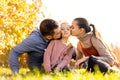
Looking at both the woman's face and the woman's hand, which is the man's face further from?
the woman's hand

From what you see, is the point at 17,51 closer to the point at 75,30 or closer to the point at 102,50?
the point at 75,30

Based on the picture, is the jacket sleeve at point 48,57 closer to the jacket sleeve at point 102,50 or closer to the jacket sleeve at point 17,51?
the jacket sleeve at point 17,51

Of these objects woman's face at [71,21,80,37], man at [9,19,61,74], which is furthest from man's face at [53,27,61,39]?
woman's face at [71,21,80,37]

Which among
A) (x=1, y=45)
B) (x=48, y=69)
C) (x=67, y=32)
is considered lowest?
(x=1, y=45)

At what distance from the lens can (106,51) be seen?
6.71 m

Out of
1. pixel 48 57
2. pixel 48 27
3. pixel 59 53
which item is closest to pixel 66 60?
pixel 59 53

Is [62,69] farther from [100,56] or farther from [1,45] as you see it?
[1,45]

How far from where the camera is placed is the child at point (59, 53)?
6.54 metres

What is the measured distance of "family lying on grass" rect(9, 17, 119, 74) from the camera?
6531 millimetres

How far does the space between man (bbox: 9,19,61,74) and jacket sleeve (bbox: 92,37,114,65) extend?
23.2 inches

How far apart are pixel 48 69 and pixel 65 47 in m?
0.46

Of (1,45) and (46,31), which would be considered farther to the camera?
(1,45)

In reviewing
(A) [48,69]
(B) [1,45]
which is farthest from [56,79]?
(B) [1,45]

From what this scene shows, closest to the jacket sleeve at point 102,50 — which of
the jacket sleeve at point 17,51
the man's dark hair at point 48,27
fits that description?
the man's dark hair at point 48,27
